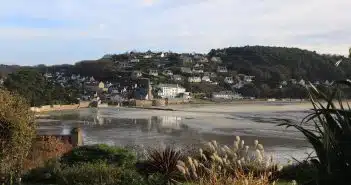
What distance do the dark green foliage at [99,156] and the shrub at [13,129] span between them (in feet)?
7.74

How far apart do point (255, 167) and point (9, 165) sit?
15.6 ft

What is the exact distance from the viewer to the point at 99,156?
40.9 ft

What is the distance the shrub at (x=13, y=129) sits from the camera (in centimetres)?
934

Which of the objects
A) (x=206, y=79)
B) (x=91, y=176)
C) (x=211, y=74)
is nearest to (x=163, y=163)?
(x=91, y=176)

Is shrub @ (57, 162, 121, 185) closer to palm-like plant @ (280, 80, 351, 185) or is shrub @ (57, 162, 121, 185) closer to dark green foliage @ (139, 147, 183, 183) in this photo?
dark green foliage @ (139, 147, 183, 183)

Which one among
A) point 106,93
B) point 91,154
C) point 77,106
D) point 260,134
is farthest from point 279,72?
point 91,154

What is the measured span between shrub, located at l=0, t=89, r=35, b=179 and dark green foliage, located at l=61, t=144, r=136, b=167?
236 cm

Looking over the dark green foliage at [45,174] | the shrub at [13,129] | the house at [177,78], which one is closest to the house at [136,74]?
the house at [177,78]

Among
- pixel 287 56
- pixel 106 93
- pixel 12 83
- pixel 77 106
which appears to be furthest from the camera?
pixel 287 56

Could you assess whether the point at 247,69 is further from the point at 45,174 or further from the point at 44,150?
the point at 45,174

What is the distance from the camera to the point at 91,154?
12648 mm

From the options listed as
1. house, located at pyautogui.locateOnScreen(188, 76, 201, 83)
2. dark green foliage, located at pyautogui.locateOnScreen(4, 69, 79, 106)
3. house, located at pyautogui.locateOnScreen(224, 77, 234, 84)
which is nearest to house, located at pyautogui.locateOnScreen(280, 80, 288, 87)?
house, located at pyautogui.locateOnScreen(224, 77, 234, 84)

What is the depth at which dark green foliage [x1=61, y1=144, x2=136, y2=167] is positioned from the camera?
1226 cm

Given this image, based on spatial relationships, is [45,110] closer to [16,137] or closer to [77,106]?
[77,106]
